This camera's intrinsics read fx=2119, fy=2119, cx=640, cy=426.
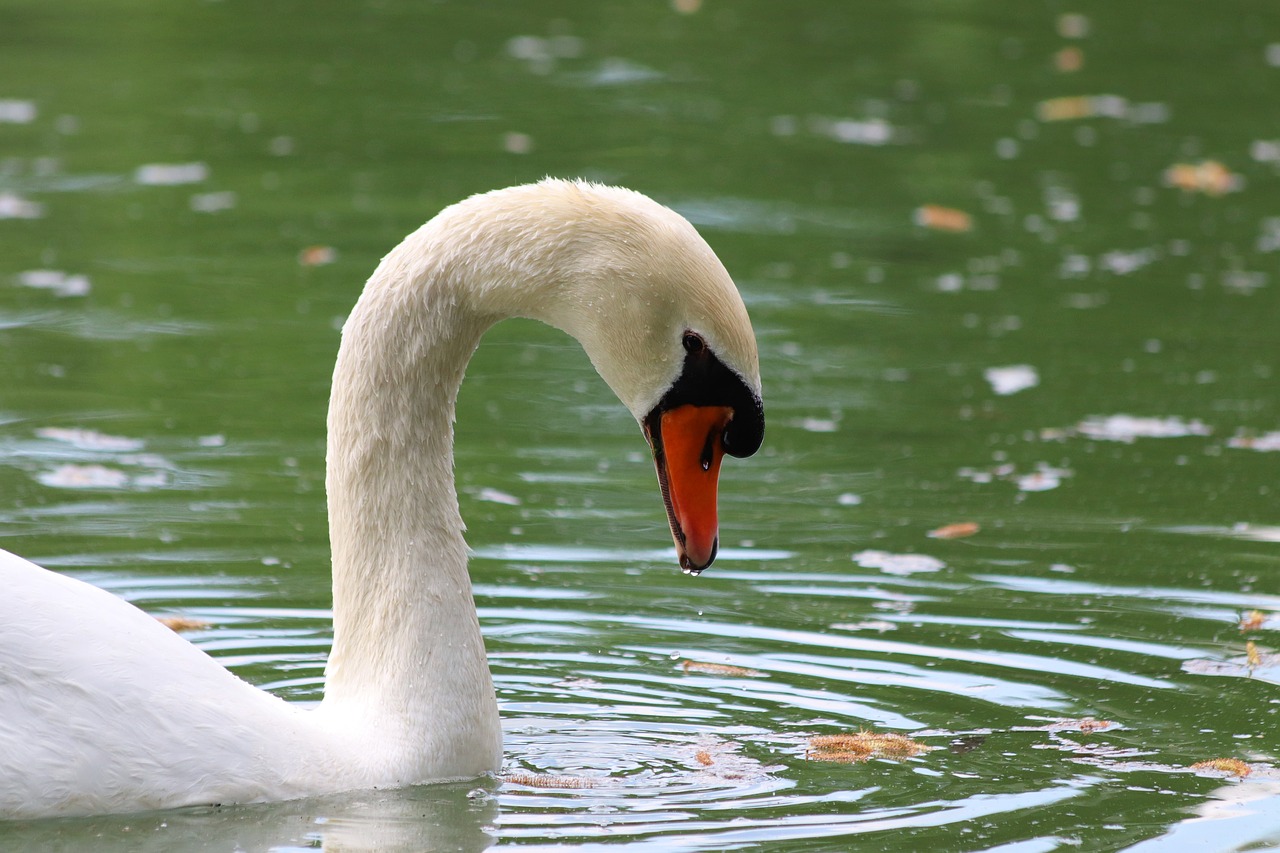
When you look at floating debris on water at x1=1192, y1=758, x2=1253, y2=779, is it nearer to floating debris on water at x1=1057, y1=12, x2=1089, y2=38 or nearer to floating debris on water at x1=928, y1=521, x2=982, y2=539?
floating debris on water at x1=928, y1=521, x2=982, y2=539

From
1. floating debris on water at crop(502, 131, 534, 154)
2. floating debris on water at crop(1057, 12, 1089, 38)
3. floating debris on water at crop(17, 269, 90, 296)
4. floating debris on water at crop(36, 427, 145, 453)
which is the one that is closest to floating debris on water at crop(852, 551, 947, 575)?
floating debris on water at crop(36, 427, 145, 453)

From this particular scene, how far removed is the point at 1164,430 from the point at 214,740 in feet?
17.4

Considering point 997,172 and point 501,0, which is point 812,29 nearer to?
point 501,0

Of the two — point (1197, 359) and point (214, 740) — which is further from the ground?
point (1197, 359)

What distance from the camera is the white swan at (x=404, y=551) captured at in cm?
493

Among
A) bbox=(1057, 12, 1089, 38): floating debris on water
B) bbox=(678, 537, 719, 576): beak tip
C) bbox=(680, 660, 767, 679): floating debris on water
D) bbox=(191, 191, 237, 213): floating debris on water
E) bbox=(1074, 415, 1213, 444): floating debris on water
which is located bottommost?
bbox=(680, 660, 767, 679): floating debris on water

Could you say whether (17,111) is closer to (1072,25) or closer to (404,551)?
(1072,25)

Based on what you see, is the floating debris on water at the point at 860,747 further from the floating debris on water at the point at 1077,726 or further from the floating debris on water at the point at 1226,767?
the floating debris on water at the point at 1226,767

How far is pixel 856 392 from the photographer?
9719 mm

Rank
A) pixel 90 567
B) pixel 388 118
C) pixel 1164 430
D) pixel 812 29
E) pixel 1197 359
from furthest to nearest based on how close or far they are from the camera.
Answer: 1. pixel 812 29
2. pixel 388 118
3. pixel 1197 359
4. pixel 1164 430
5. pixel 90 567

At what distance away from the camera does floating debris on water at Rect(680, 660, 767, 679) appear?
6355 millimetres

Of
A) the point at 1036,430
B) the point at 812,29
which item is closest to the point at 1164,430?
the point at 1036,430

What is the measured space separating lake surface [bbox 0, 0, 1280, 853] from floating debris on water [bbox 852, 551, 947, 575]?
2cm

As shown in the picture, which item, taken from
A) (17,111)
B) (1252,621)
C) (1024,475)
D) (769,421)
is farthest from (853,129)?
(1252,621)
